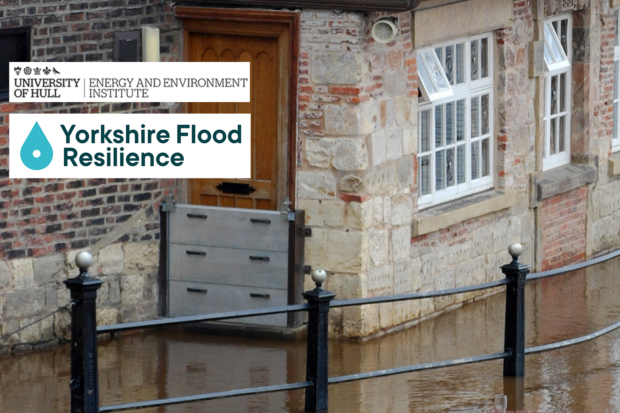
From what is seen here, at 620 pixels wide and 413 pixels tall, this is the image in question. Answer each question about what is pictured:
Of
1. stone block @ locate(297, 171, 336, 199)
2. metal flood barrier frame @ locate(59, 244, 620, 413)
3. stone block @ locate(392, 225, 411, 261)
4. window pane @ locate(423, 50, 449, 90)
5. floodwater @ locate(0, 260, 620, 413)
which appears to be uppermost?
window pane @ locate(423, 50, 449, 90)

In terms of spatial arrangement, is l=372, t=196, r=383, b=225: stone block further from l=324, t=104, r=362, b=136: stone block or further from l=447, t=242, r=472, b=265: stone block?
l=447, t=242, r=472, b=265: stone block

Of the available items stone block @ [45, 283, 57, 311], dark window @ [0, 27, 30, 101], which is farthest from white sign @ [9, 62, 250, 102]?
stone block @ [45, 283, 57, 311]

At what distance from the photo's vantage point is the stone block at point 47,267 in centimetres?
1071

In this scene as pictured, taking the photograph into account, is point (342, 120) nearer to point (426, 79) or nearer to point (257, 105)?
point (257, 105)

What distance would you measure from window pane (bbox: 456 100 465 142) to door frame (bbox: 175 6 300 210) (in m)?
2.01

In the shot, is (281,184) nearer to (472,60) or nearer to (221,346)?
(221,346)

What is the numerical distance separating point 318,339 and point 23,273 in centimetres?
310

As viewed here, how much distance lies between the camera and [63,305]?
431 inches

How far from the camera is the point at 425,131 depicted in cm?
1219

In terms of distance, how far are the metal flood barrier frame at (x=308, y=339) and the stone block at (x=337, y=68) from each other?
2.34 m

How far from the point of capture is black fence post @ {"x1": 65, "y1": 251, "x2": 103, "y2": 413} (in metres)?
7.75

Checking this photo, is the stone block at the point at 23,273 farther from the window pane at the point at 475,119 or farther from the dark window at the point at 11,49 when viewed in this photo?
Answer: the window pane at the point at 475,119

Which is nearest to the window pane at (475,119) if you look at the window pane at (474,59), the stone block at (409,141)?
the window pane at (474,59)

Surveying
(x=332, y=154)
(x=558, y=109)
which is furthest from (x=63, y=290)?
(x=558, y=109)
